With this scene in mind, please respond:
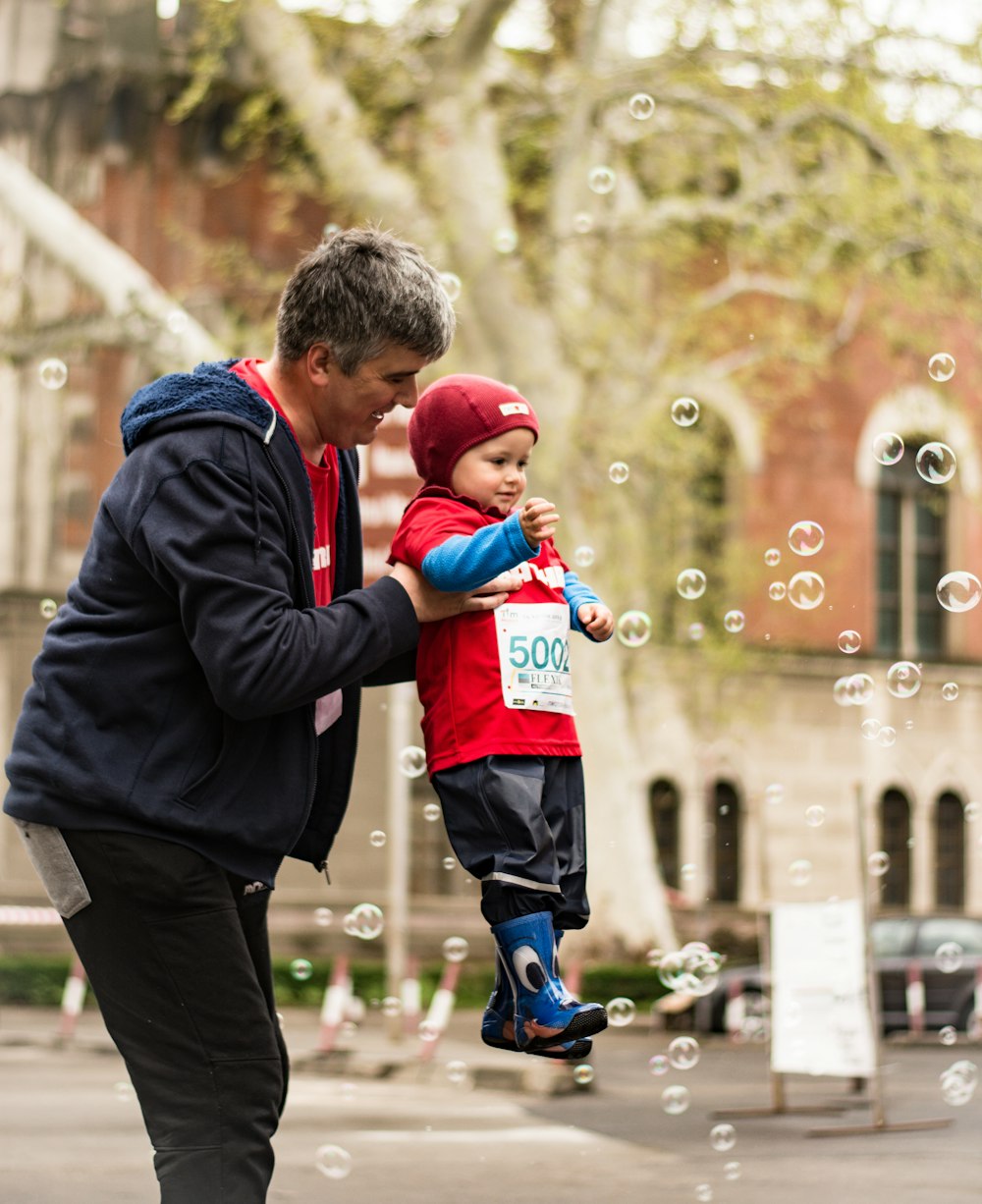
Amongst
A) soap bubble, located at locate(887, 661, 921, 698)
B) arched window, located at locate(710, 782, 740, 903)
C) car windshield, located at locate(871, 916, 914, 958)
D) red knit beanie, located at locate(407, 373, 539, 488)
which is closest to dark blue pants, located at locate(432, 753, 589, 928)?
red knit beanie, located at locate(407, 373, 539, 488)

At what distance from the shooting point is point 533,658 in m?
3.02

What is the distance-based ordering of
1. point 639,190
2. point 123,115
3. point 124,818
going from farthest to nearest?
point 123,115 → point 639,190 → point 124,818

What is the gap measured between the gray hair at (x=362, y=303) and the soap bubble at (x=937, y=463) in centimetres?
271

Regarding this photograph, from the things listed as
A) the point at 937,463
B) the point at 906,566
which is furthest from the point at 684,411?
the point at 906,566

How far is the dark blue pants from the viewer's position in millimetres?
2895

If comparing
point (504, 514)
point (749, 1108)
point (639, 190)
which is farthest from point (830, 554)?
point (504, 514)

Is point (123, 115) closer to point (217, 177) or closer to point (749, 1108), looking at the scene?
point (217, 177)

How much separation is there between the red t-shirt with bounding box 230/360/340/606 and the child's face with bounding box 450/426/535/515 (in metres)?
0.22

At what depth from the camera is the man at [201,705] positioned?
9.07ft

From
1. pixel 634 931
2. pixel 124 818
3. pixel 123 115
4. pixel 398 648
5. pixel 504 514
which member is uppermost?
pixel 123 115

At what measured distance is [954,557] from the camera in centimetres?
2984

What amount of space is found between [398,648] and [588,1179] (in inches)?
168

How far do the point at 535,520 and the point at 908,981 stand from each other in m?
14.1

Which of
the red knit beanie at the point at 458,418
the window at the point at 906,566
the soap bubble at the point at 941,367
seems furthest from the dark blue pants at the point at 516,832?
the window at the point at 906,566
